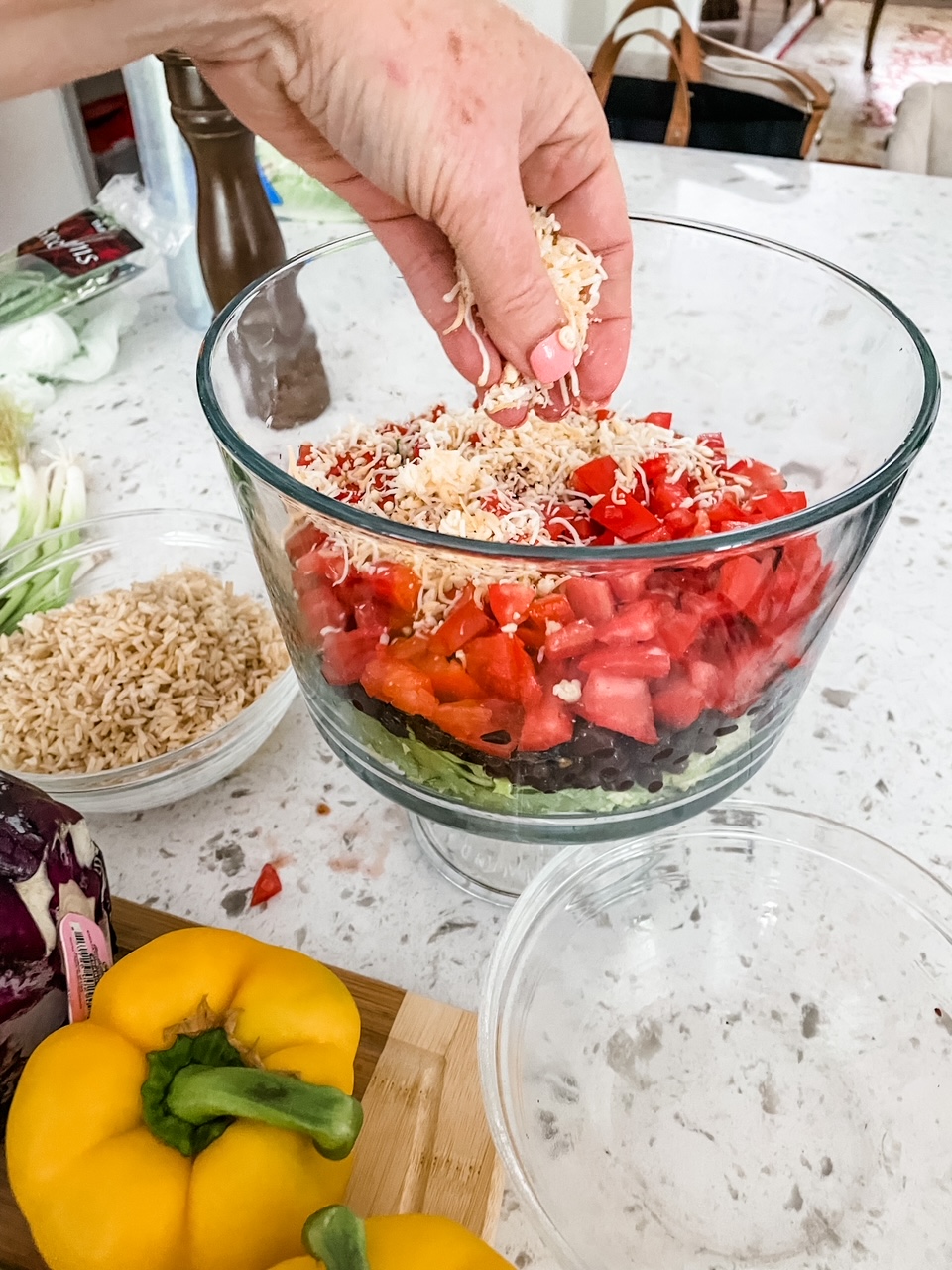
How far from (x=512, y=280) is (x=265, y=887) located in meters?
0.51

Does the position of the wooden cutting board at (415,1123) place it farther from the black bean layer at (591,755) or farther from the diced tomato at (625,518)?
the diced tomato at (625,518)

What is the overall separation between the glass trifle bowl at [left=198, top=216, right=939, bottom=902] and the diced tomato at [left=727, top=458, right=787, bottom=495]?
8 cm

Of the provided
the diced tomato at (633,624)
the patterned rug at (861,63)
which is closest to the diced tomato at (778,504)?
the diced tomato at (633,624)

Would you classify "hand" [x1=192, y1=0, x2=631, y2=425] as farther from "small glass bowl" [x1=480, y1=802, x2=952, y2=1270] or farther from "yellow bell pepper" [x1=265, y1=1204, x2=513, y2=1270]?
"yellow bell pepper" [x1=265, y1=1204, x2=513, y2=1270]

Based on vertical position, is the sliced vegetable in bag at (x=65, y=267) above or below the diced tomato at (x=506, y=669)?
below

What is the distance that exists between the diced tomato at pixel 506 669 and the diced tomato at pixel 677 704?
76mm

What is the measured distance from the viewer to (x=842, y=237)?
1.66 m

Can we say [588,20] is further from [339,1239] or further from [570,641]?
[339,1239]

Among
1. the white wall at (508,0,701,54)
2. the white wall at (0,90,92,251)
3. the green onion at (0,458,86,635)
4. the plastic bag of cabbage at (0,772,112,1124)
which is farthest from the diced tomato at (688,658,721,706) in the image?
the white wall at (508,0,701,54)

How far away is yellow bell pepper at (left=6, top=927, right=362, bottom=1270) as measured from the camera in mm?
513

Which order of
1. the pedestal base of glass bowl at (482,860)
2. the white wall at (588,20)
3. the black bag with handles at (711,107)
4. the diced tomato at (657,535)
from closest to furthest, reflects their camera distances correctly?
the diced tomato at (657,535)
the pedestal base of glass bowl at (482,860)
the black bag with handles at (711,107)
the white wall at (588,20)

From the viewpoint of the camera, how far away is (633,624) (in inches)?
22.4

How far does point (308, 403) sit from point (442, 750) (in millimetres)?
469

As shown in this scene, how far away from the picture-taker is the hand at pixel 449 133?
1.96 feet
